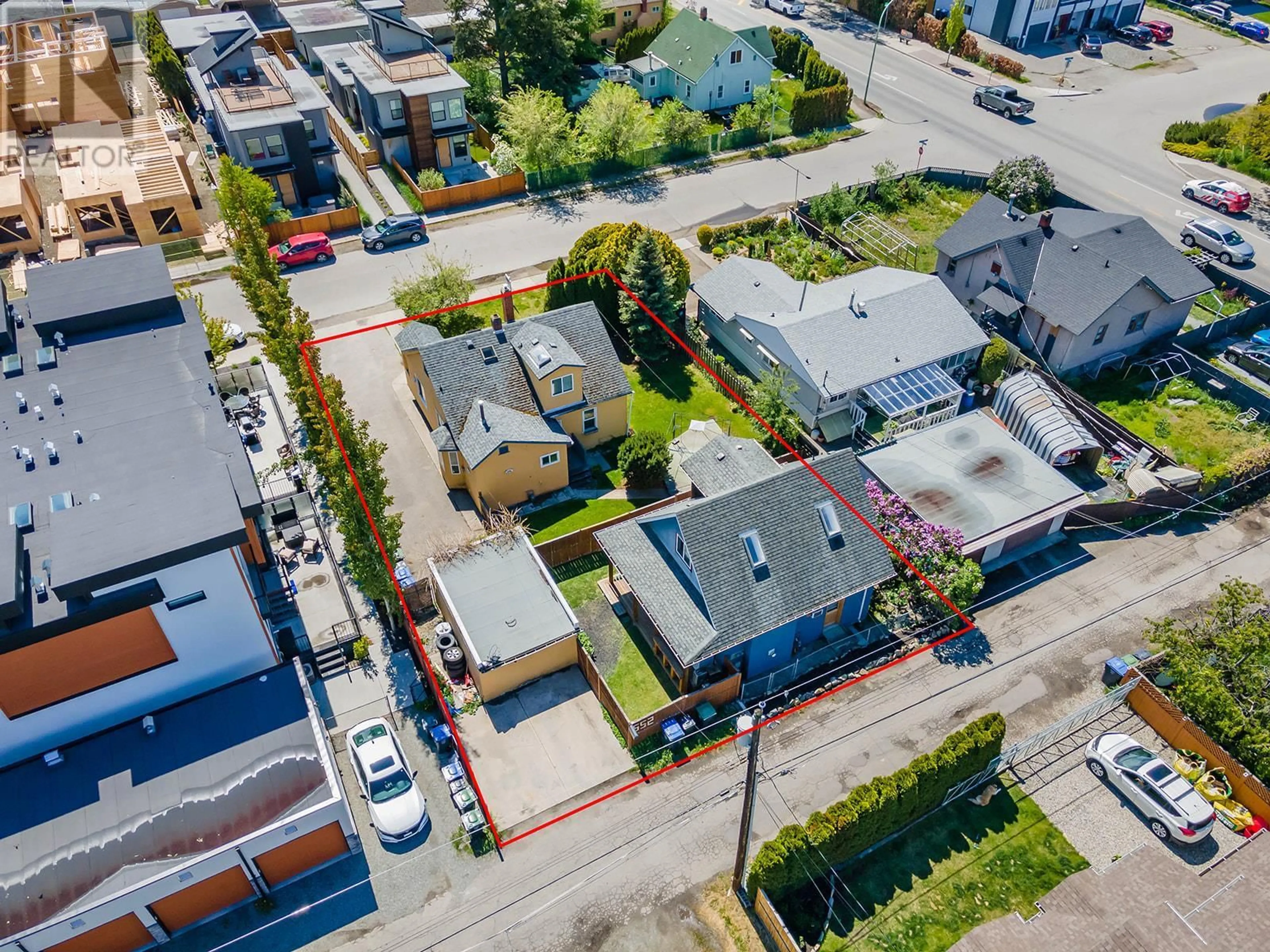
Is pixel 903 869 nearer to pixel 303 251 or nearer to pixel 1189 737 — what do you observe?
pixel 1189 737

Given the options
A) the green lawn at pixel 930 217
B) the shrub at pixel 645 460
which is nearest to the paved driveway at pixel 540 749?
the shrub at pixel 645 460

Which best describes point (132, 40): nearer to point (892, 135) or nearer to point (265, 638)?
point (892, 135)

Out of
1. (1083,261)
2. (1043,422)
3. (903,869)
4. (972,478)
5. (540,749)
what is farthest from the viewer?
(1083,261)

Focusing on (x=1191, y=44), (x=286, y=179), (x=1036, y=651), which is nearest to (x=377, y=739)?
(x=1036, y=651)

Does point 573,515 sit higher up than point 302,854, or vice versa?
point 573,515

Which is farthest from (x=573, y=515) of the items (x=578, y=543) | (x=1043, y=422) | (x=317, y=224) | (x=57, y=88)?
(x=57, y=88)

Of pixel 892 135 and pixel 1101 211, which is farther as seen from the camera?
pixel 892 135
